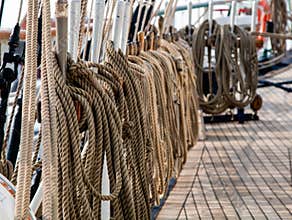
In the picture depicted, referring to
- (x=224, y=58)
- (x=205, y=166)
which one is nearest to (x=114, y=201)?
(x=205, y=166)

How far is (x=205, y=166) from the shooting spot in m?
4.62

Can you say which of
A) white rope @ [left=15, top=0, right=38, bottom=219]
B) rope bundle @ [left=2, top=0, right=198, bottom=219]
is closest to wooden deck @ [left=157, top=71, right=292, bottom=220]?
rope bundle @ [left=2, top=0, right=198, bottom=219]

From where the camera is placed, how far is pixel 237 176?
14.1 ft

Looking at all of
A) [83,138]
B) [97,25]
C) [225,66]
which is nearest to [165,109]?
Result: [83,138]

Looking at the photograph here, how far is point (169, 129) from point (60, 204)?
1.71 metres

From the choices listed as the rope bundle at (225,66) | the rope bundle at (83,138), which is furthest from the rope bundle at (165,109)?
the rope bundle at (225,66)

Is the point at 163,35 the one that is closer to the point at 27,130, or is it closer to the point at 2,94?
the point at 2,94

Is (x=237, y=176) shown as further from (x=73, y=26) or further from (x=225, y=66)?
(x=73, y=26)

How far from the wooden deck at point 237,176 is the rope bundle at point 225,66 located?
306 millimetres

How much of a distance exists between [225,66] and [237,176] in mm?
1526

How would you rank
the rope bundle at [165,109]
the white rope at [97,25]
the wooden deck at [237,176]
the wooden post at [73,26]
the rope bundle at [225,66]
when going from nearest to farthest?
the wooden post at [73,26], the white rope at [97,25], the rope bundle at [165,109], the wooden deck at [237,176], the rope bundle at [225,66]

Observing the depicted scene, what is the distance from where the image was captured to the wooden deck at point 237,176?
3541 millimetres

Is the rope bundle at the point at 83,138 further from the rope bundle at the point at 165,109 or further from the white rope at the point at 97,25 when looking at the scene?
the rope bundle at the point at 165,109

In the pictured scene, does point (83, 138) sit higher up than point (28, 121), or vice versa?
point (28, 121)
